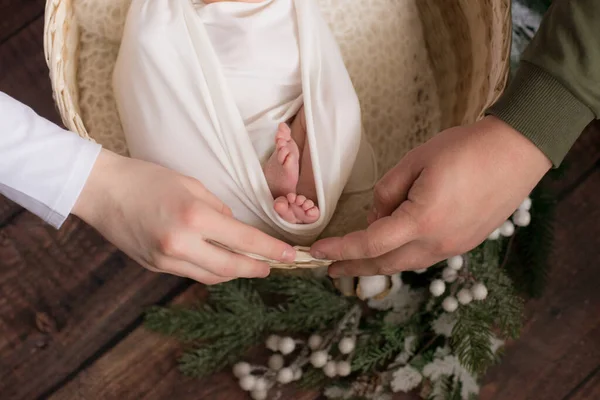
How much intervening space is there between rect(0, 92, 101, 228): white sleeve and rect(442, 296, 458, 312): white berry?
0.51m

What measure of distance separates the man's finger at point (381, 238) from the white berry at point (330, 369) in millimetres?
347

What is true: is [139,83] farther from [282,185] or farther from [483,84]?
[483,84]

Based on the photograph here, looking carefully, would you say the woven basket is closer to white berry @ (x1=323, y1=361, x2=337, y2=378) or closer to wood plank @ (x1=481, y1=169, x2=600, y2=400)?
white berry @ (x1=323, y1=361, x2=337, y2=378)

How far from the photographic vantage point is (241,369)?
925 mm

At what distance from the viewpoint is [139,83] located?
791mm

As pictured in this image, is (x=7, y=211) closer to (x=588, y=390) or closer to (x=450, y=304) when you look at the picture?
(x=450, y=304)

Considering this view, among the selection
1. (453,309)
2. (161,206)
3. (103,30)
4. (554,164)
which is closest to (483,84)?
(554,164)

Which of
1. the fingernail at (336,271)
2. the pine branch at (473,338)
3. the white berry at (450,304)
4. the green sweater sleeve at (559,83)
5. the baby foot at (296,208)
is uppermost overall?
the green sweater sleeve at (559,83)

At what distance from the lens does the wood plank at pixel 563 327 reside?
3.19ft

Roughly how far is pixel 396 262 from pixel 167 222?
237 millimetres

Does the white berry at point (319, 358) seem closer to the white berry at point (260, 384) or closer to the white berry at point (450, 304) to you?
the white berry at point (260, 384)

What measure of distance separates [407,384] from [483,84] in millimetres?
458

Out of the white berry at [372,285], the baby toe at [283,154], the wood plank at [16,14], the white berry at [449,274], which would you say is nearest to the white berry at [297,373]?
the white berry at [372,285]

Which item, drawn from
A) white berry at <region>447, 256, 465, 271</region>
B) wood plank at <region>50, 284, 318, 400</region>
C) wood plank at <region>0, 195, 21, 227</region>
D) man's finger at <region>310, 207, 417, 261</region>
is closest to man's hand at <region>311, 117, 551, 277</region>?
man's finger at <region>310, 207, 417, 261</region>
